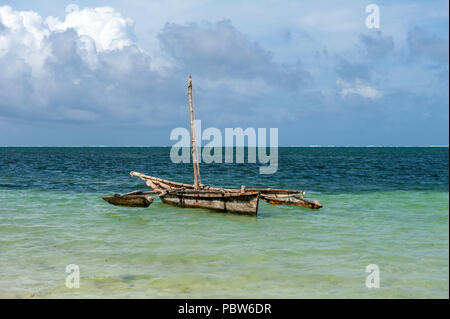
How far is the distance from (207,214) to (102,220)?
493cm

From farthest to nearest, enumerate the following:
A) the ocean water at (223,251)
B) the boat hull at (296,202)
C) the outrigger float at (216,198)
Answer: the boat hull at (296,202) → the outrigger float at (216,198) → the ocean water at (223,251)

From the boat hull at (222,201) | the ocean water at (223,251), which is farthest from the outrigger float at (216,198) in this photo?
the ocean water at (223,251)

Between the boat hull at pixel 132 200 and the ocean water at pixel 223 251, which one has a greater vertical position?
the boat hull at pixel 132 200

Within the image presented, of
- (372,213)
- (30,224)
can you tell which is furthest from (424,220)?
(30,224)

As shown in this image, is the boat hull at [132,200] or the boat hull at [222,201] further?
the boat hull at [132,200]

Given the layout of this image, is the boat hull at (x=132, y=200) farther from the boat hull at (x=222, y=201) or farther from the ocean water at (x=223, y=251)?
the boat hull at (x=222, y=201)

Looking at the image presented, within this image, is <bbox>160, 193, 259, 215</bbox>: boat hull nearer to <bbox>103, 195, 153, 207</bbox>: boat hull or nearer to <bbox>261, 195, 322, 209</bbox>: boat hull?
<bbox>103, 195, 153, 207</bbox>: boat hull

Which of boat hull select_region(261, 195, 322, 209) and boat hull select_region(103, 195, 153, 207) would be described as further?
boat hull select_region(261, 195, 322, 209)

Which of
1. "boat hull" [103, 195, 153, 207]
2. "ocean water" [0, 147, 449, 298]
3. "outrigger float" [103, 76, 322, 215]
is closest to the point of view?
"ocean water" [0, 147, 449, 298]

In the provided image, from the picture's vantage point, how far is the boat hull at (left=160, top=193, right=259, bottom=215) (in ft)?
62.5

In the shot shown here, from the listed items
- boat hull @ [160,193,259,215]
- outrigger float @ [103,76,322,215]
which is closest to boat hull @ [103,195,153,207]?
outrigger float @ [103,76,322,215]

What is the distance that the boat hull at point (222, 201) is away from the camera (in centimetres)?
1905

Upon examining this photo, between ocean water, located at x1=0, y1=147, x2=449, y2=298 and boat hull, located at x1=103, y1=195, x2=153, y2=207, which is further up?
boat hull, located at x1=103, y1=195, x2=153, y2=207

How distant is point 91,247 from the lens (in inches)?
527
